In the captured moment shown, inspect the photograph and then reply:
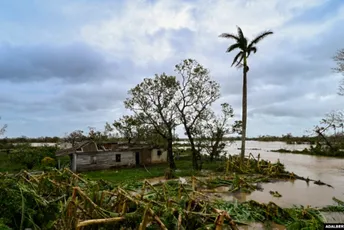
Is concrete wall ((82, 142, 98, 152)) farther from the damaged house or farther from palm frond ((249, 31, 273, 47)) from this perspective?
palm frond ((249, 31, 273, 47))

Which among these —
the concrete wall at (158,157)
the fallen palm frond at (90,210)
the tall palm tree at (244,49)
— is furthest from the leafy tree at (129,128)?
the fallen palm frond at (90,210)

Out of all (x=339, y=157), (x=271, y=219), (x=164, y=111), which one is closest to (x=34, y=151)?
(x=164, y=111)

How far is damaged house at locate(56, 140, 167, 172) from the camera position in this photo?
23.7 metres

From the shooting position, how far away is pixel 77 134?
133 ft

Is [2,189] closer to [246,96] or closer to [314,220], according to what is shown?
[314,220]

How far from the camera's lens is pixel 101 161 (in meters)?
24.9

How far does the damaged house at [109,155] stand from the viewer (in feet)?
77.8

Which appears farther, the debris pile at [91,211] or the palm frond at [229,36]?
the palm frond at [229,36]

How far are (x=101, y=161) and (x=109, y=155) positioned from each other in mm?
876

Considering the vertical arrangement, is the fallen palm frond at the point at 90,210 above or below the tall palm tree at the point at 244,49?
below

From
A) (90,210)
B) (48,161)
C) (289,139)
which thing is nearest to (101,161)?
(48,161)

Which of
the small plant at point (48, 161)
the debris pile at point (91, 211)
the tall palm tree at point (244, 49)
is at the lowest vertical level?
the small plant at point (48, 161)

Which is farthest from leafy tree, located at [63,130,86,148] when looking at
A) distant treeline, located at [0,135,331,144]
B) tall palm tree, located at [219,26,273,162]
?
tall palm tree, located at [219,26,273,162]

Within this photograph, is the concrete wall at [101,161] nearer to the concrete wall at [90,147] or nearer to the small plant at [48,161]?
the concrete wall at [90,147]
